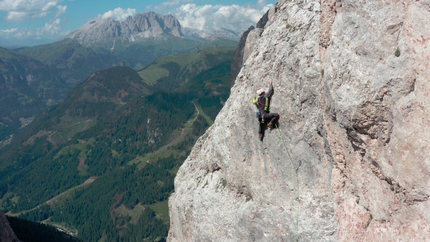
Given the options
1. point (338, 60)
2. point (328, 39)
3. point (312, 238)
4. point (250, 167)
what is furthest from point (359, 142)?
point (250, 167)

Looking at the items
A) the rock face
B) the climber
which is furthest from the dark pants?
the rock face

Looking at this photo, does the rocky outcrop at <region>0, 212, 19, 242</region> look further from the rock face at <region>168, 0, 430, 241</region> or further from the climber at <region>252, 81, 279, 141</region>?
the climber at <region>252, 81, 279, 141</region>

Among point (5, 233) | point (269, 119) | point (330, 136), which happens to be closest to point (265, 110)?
point (269, 119)

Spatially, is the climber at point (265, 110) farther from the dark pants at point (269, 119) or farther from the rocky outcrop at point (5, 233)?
the rocky outcrop at point (5, 233)

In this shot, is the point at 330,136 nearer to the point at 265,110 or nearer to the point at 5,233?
the point at 265,110

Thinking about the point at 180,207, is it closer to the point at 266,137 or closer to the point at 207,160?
the point at 207,160

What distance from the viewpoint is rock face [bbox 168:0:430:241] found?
11.4 meters

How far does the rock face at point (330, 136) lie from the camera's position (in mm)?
11449

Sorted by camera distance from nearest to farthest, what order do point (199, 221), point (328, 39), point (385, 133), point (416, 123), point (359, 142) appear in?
point (416, 123) → point (385, 133) → point (359, 142) → point (328, 39) → point (199, 221)

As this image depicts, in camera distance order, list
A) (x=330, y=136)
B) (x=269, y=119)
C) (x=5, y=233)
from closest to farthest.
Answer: (x=330, y=136) < (x=269, y=119) < (x=5, y=233)

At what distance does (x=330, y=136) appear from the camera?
15.2 m

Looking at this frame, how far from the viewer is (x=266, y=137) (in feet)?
61.8

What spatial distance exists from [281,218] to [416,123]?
9.53m

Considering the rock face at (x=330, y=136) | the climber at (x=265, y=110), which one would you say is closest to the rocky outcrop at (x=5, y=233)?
the rock face at (x=330, y=136)
